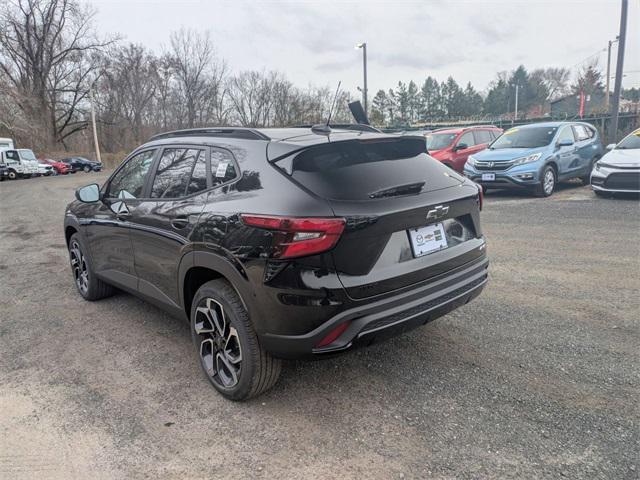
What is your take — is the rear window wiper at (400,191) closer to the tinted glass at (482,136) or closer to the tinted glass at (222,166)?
the tinted glass at (222,166)

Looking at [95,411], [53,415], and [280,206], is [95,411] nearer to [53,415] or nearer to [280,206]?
[53,415]

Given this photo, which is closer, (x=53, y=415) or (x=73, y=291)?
(x=53, y=415)

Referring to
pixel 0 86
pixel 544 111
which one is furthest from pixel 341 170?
pixel 544 111

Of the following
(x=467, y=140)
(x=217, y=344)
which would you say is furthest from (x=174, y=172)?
(x=467, y=140)

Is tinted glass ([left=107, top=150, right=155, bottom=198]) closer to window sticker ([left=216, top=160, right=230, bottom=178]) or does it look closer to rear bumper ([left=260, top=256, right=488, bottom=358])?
window sticker ([left=216, top=160, right=230, bottom=178])

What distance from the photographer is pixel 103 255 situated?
4340 millimetres

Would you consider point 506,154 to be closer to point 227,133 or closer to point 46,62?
point 227,133

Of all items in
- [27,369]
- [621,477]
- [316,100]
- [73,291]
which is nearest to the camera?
[621,477]

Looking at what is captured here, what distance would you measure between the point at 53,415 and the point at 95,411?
0.25 meters

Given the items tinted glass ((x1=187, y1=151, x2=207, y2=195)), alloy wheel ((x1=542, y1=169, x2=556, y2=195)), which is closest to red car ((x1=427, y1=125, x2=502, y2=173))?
alloy wheel ((x1=542, y1=169, x2=556, y2=195))

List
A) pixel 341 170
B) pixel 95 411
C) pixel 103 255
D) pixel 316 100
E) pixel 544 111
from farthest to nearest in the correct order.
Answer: pixel 544 111
pixel 316 100
pixel 103 255
pixel 95 411
pixel 341 170

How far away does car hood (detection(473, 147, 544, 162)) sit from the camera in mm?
10509

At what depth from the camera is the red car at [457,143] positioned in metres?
13.4

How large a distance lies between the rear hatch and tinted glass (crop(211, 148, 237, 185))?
40cm
